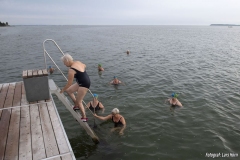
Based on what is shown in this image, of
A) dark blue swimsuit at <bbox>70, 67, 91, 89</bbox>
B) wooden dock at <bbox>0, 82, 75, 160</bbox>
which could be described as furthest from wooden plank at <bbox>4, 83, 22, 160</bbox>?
dark blue swimsuit at <bbox>70, 67, 91, 89</bbox>

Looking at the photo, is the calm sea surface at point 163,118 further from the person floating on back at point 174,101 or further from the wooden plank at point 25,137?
the wooden plank at point 25,137

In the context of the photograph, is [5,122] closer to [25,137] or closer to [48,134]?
[25,137]

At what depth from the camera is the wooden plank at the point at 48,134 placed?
512cm

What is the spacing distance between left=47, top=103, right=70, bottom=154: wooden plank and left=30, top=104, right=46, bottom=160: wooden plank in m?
0.42

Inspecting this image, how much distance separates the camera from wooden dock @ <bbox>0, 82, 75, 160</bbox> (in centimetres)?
502

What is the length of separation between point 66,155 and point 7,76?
19471mm

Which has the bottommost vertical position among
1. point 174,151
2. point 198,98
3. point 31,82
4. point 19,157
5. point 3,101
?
point 174,151

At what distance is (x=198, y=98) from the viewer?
1480cm

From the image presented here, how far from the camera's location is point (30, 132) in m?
5.90

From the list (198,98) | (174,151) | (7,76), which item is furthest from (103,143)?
(7,76)

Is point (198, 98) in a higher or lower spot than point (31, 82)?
lower

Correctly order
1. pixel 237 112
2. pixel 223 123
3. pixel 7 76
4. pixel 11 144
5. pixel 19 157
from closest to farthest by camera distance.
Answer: pixel 19 157
pixel 11 144
pixel 223 123
pixel 237 112
pixel 7 76

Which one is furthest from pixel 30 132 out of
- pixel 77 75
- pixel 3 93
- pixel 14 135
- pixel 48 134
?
pixel 3 93

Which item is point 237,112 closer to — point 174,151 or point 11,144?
point 174,151
